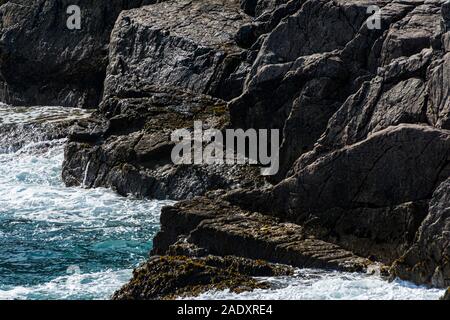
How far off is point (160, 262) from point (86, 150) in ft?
56.0

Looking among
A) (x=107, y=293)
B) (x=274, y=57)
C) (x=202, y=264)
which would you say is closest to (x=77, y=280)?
(x=107, y=293)

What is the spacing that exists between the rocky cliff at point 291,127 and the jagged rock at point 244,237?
0.05m

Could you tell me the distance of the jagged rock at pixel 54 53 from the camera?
Result: 5900cm

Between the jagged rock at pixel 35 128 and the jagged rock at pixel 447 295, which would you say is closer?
the jagged rock at pixel 447 295

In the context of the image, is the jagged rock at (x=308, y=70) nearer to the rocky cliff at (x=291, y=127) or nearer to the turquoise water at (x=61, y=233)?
the rocky cliff at (x=291, y=127)

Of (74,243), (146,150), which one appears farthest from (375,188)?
(146,150)

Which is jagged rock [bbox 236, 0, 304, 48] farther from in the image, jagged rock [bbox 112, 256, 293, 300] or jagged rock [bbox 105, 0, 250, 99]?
jagged rock [bbox 112, 256, 293, 300]

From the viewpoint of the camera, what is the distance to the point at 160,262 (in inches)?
1213

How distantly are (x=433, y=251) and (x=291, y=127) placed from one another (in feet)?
34.5

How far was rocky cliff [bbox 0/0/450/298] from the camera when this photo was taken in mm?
31688

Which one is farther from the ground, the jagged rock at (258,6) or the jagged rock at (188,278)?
the jagged rock at (258,6)

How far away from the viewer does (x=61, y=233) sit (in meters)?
40.5

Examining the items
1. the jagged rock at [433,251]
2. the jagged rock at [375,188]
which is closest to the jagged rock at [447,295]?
the jagged rock at [433,251]

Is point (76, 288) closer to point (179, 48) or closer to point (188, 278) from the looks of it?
point (188, 278)
